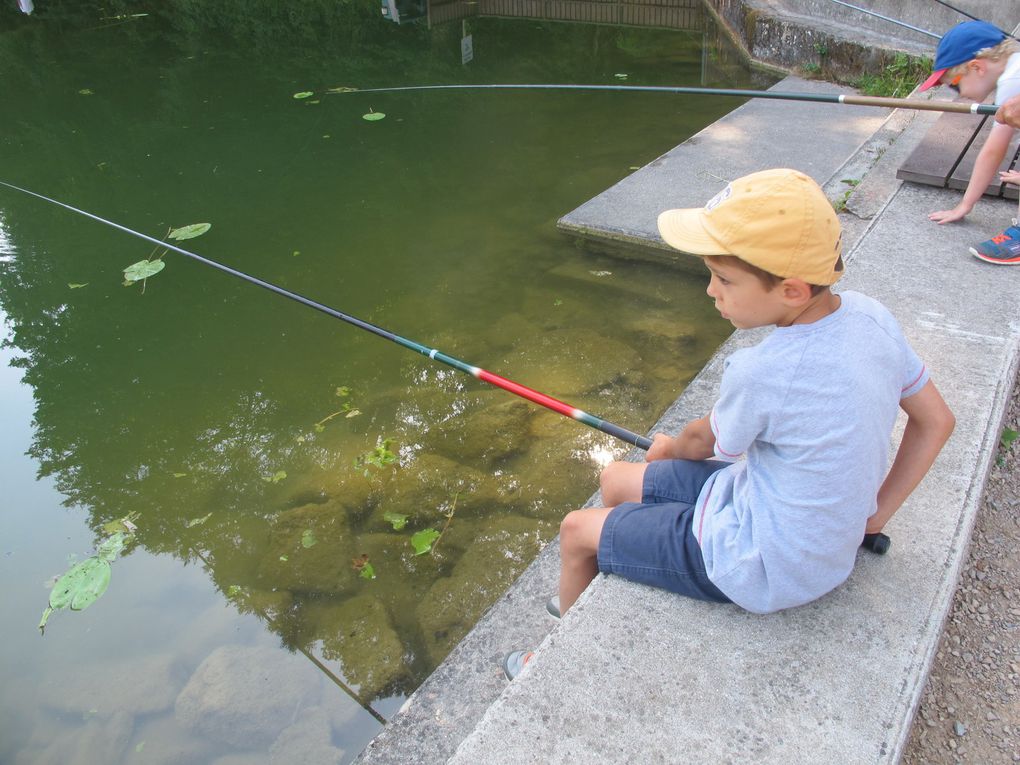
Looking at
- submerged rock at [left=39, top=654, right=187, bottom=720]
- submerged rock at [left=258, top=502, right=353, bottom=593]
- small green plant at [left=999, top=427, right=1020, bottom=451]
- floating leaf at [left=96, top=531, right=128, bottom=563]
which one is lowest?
submerged rock at [left=39, top=654, right=187, bottom=720]

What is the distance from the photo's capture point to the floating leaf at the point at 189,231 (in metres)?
4.34

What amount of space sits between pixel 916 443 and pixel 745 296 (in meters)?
0.47

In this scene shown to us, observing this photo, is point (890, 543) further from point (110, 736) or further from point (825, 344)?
point (110, 736)

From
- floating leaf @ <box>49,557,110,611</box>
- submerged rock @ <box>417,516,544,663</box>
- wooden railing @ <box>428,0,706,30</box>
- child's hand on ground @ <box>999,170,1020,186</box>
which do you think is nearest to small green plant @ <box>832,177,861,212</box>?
child's hand on ground @ <box>999,170,1020,186</box>

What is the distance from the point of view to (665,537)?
1470 mm

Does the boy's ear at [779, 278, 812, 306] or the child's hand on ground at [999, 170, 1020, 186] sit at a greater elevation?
the boy's ear at [779, 278, 812, 306]

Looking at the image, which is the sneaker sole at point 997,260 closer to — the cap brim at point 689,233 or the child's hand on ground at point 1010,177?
the child's hand on ground at point 1010,177

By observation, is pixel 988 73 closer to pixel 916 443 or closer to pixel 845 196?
pixel 845 196

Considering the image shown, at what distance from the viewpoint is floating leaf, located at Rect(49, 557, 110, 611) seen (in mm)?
2523

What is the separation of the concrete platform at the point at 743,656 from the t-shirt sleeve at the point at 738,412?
0.41 metres

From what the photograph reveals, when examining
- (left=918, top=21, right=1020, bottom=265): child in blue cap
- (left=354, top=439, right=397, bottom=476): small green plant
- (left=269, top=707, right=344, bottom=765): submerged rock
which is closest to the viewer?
(left=269, top=707, right=344, bottom=765): submerged rock

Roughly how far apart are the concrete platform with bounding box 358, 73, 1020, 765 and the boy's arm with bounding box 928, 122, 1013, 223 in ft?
1.59

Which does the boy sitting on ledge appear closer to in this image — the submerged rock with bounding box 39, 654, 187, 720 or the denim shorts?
the denim shorts

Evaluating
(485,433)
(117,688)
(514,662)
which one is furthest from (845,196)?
(117,688)
